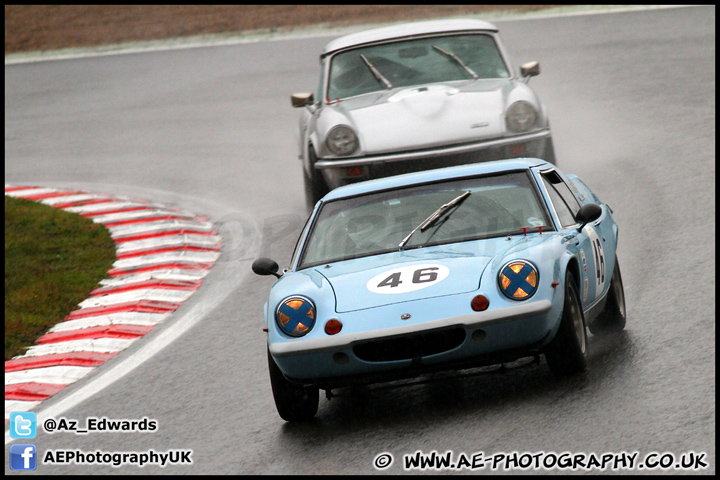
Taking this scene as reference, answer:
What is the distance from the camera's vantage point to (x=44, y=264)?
32.6 feet

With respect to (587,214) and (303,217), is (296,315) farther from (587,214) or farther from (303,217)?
(303,217)

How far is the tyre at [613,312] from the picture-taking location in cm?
657

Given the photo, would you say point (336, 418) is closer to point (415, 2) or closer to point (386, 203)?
point (386, 203)

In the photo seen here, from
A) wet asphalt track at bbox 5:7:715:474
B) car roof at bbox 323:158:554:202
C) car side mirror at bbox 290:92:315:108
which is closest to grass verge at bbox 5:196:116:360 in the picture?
wet asphalt track at bbox 5:7:715:474

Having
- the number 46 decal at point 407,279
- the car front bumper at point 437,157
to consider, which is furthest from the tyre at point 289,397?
the car front bumper at point 437,157

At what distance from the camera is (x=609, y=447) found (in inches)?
184

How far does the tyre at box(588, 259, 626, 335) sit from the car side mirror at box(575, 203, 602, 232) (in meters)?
0.61

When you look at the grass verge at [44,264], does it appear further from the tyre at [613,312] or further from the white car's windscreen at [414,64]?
the tyre at [613,312]

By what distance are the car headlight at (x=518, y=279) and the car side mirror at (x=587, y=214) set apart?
73 centimetres

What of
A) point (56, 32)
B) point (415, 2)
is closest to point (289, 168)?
point (415, 2)

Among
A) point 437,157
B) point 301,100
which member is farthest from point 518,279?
point 301,100

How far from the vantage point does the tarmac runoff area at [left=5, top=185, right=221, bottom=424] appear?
7340 millimetres

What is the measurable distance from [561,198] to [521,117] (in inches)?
112

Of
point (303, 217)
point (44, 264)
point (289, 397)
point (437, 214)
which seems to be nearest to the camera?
point (289, 397)
